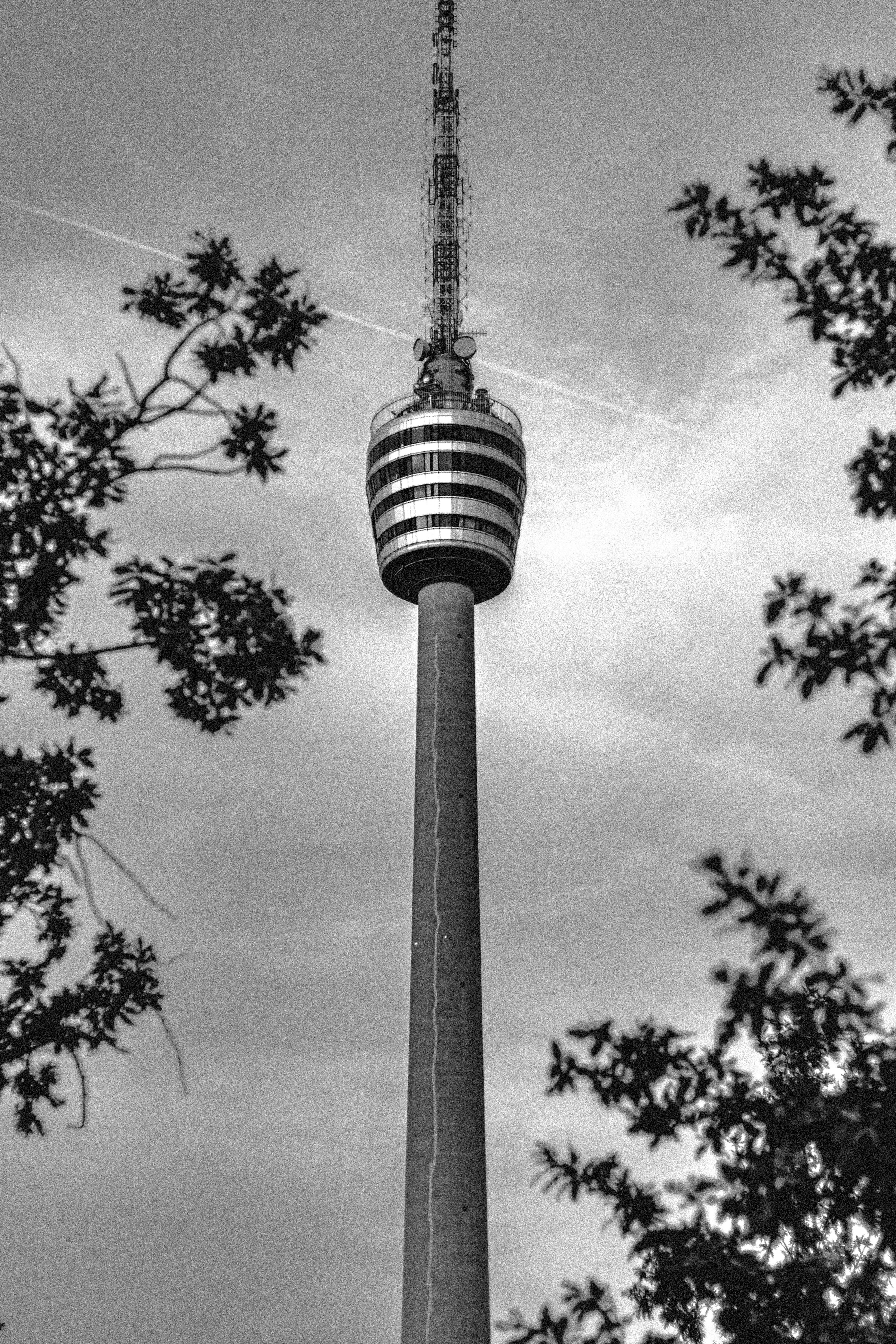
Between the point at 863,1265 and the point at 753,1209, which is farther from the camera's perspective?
the point at 863,1265

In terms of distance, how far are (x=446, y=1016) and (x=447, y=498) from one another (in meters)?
37.1

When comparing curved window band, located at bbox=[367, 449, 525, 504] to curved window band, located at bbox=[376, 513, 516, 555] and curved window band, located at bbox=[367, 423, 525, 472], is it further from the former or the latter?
curved window band, located at bbox=[376, 513, 516, 555]

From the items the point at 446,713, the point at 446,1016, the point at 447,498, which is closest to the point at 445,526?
the point at 447,498

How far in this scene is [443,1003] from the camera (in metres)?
87.1

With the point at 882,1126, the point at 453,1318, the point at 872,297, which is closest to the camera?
the point at 882,1126

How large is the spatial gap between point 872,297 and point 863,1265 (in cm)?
900

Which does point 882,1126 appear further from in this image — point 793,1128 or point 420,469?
point 420,469

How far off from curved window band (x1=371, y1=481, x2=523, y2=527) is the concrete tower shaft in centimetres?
672

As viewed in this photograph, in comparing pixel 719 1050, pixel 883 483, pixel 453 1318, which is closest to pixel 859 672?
pixel 883 483

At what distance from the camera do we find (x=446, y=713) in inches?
3735

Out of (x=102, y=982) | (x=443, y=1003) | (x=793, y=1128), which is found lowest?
(x=793, y=1128)

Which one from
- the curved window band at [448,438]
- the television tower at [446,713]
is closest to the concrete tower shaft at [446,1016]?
the television tower at [446,713]

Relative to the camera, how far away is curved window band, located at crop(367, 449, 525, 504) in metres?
103

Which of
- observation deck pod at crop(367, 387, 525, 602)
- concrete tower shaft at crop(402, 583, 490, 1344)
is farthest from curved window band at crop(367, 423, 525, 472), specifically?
concrete tower shaft at crop(402, 583, 490, 1344)
